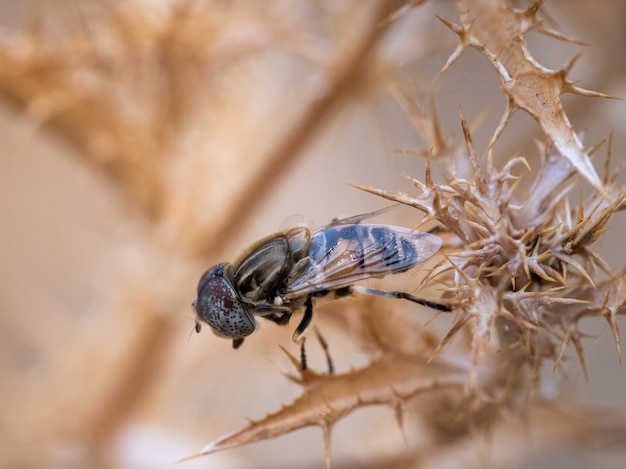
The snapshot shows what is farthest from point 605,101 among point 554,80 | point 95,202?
point 95,202

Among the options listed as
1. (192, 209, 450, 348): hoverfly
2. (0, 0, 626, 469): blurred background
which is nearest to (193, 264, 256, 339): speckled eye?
(192, 209, 450, 348): hoverfly

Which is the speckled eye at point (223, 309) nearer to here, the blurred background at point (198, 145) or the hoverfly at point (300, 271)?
the hoverfly at point (300, 271)

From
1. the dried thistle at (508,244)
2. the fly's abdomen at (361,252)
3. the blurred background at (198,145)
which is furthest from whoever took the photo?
the blurred background at (198,145)

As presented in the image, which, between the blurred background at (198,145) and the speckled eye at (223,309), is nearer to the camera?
the speckled eye at (223,309)

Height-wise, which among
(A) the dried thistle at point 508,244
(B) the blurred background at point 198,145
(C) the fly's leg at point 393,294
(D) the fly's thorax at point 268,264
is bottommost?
(A) the dried thistle at point 508,244

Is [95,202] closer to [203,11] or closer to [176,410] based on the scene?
[176,410]

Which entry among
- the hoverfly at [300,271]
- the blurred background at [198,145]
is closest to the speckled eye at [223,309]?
the hoverfly at [300,271]

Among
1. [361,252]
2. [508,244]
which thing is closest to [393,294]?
[361,252]

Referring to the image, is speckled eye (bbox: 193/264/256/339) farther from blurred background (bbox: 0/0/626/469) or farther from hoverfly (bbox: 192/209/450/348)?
blurred background (bbox: 0/0/626/469)
